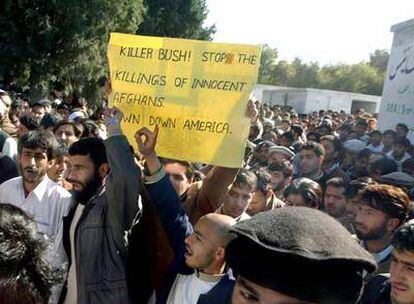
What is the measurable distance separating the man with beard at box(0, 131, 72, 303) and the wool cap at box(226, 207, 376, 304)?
6.34 feet

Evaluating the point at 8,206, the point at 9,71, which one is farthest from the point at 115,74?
the point at 9,71

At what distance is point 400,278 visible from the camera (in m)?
2.36

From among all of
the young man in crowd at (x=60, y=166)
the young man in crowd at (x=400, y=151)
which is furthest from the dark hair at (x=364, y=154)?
the young man in crowd at (x=60, y=166)

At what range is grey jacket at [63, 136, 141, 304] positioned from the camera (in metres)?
2.62

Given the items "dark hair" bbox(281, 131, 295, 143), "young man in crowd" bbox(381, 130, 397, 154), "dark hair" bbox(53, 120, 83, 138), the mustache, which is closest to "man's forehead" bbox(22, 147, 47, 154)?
the mustache

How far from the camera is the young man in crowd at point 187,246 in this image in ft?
8.05

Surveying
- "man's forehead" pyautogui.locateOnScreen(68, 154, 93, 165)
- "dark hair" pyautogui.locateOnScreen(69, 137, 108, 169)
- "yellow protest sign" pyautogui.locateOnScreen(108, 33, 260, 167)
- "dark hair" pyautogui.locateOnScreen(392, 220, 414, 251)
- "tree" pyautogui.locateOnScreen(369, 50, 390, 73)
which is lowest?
"dark hair" pyautogui.locateOnScreen(392, 220, 414, 251)

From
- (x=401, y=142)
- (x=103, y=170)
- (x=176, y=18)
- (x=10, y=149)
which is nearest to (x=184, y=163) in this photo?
(x=103, y=170)

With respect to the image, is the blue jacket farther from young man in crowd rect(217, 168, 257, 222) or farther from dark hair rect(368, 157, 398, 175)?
dark hair rect(368, 157, 398, 175)

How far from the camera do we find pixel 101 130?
19.8ft

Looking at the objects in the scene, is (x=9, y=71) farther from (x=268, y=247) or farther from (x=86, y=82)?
(x=268, y=247)

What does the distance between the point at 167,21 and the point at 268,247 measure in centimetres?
2825

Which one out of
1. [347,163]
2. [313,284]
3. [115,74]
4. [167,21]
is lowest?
[347,163]

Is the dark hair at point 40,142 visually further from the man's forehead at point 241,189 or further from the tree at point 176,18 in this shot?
the tree at point 176,18
